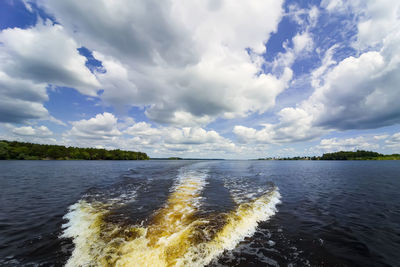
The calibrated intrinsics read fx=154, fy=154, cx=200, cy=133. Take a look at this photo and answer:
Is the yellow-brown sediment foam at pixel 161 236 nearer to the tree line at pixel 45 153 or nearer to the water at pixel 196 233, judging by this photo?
the water at pixel 196 233

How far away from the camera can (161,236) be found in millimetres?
7000

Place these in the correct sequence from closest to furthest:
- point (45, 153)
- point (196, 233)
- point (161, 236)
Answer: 1. point (161, 236)
2. point (196, 233)
3. point (45, 153)

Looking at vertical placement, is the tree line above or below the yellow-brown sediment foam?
above

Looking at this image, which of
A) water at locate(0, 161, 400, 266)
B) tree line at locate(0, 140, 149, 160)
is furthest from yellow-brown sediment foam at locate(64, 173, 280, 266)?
tree line at locate(0, 140, 149, 160)

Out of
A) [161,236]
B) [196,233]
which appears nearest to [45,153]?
[161,236]

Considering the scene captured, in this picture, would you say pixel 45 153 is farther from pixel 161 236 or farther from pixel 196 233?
pixel 196 233

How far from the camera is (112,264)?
5.26 meters

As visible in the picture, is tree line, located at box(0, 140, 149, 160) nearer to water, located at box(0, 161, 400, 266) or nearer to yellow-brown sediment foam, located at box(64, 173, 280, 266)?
water, located at box(0, 161, 400, 266)

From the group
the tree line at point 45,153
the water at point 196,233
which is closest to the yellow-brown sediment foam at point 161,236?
the water at point 196,233

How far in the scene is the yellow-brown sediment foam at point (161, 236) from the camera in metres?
5.53

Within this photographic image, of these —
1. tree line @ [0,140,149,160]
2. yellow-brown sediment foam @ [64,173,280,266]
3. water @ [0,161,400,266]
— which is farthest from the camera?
tree line @ [0,140,149,160]

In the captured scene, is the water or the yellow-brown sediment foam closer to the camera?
the yellow-brown sediment foam

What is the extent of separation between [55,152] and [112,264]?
16204 centimetres

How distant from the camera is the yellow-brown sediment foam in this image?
5527mm
